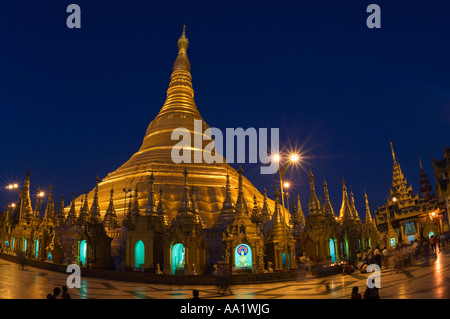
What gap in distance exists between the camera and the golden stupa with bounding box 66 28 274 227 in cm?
4141

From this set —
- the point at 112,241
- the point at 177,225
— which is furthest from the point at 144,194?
the point at 177,225

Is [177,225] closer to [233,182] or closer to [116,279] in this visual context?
[116,279]

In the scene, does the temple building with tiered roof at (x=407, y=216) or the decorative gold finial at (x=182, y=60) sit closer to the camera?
the temple building with tiered roof at (x=407, y=216)

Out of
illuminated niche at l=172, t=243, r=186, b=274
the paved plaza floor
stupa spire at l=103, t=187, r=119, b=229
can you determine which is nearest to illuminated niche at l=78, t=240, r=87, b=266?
stupa spire at l=103, t=187, r=119, b=229

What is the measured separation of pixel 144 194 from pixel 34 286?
24162 mm

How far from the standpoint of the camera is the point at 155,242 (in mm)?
28391

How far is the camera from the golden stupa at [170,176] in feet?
136

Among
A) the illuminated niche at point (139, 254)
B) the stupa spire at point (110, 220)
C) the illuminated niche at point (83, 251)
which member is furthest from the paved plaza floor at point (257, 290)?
the stupa spire at point (110, 220)

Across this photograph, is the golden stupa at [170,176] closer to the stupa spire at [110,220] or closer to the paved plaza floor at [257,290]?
the stupa spire at [110,220]

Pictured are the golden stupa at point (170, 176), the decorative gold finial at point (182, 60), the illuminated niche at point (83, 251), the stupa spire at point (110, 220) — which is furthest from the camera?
the decorative gold finial at point (182, 60)

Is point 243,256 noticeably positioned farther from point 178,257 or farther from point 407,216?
point 407,216

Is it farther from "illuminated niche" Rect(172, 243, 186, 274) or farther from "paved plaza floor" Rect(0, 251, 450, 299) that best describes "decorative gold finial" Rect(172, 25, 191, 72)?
"paved plaza floor" Rect(0, 251, 450, 299)

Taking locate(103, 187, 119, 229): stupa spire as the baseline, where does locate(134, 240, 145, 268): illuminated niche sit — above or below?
below

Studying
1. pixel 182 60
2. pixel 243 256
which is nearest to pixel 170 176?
pixel 243 256
